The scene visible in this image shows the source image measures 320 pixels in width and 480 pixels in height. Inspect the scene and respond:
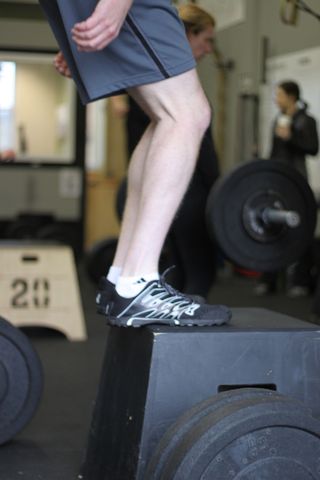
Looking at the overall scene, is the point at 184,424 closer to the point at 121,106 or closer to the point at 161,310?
the point at 161,310

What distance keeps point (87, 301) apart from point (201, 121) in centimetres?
356

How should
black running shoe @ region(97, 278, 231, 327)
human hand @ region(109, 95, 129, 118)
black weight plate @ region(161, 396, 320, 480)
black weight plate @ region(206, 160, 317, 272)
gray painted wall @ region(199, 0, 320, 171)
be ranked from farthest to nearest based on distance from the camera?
1. gray painted wall @ region(199, 0, 320, 171)
2. human hand @ region(109, 95, 129, 118)
3. black weight plate @ region(206, 160, 317, 272)
4. black running shoe @ region(97, 278, 231, 327)
5. black weight plate @ region(161, 396, 320, 480)

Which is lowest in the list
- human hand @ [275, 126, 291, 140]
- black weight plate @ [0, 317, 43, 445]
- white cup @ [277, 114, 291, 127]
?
black weight plate @ [0, 317, 43, 445]

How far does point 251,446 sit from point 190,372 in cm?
28

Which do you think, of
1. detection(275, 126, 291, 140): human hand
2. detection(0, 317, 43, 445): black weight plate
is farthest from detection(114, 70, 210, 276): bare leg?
detection(275, 126, 291, 140): human hand

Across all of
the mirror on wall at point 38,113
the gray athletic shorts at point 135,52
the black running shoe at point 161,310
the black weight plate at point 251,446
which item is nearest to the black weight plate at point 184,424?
the black weight plate at point 251,446

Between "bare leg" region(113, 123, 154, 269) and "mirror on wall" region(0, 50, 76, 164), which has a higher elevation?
"mirror on wall" region(0, 50, 76, 164)

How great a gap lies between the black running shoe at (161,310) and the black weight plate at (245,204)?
83cm

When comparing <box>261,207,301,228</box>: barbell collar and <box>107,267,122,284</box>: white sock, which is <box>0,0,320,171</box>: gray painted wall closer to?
<box>261,207,301,228</box>: barbell collar

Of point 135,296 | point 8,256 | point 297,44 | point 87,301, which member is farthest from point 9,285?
point 297,44

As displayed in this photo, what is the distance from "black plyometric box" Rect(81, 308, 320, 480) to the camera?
155 cm

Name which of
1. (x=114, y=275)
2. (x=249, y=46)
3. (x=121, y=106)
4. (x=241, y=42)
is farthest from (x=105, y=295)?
(x=241, y=42)

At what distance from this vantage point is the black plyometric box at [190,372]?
1.55 m

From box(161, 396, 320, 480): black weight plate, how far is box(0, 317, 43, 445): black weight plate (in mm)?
750
